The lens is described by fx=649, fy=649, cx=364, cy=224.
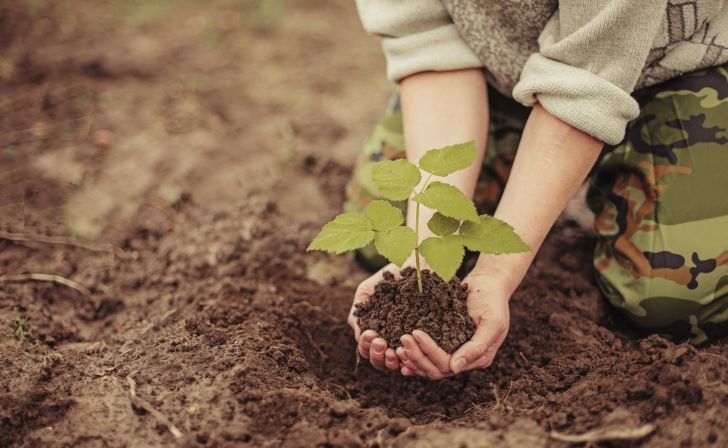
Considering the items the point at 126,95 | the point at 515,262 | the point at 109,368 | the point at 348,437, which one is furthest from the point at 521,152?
the point at 126,95

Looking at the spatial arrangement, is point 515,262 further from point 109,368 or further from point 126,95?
point 126,95

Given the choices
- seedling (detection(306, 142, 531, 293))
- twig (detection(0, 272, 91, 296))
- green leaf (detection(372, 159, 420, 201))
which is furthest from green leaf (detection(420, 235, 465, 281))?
twig (detection(0, 272, 91, 296))

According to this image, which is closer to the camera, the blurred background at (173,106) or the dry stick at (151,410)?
the dry stick at (151,410)

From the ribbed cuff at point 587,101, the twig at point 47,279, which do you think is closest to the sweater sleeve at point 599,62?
the ribbed cuff at point 587,101

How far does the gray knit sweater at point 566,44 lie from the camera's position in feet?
4.74

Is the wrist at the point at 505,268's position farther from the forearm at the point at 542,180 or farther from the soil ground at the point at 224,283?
the soil ground at the point at 224,283

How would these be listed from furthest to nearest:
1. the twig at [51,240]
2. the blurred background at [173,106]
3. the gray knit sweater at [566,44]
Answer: the blurred background at [173,106], the twig at [51,240], the gray knit sweater at [566,44]

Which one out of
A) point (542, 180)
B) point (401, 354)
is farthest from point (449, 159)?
point (401, 354)

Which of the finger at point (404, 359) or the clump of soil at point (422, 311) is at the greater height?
the clump of soil at point (422, 311)

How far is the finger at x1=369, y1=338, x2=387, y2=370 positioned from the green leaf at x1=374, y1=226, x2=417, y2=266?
8.5 inches

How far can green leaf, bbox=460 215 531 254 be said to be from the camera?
1.29m

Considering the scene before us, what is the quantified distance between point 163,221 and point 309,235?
0.51 m

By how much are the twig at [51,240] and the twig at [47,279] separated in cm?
17

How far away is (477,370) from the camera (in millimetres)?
1593
